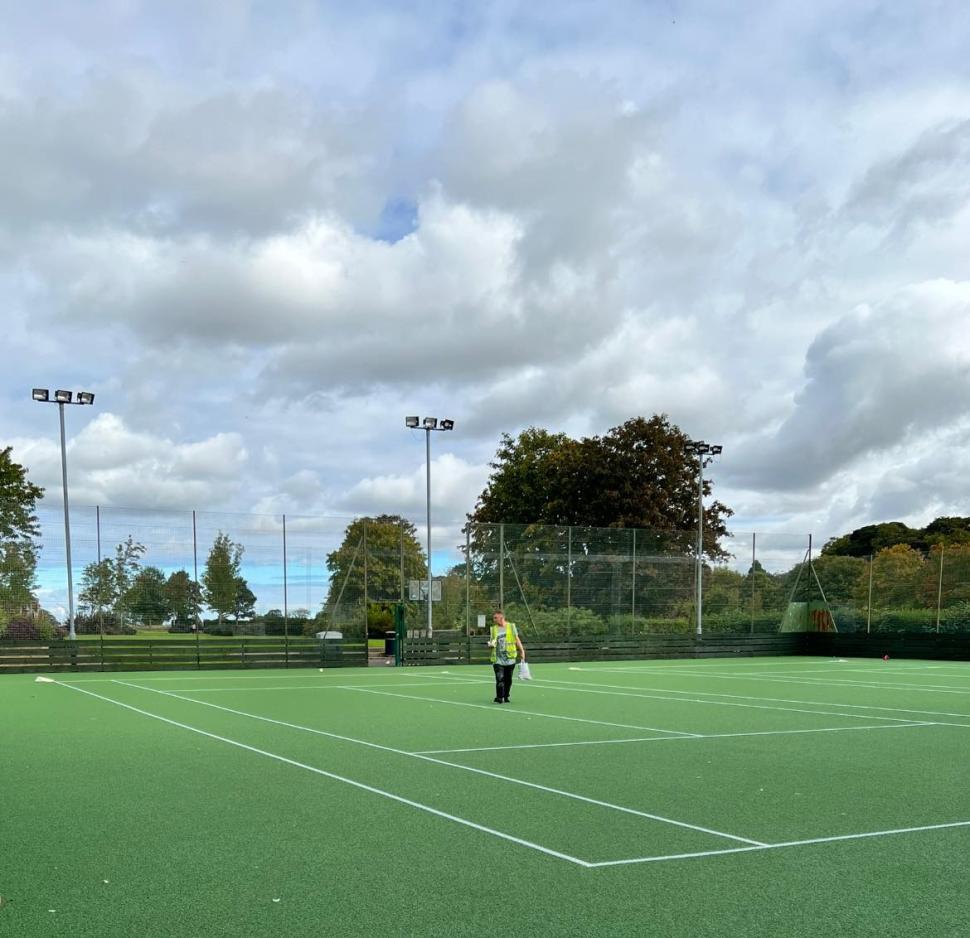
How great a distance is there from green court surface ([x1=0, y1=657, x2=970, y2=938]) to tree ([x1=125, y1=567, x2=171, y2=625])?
1180 cm

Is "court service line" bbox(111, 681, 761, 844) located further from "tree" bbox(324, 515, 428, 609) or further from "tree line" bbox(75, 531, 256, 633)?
"tree" bbox(324, 515, 428, 609)

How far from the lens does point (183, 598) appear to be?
2900cm

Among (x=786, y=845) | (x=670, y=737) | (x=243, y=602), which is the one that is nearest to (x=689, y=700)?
(x=670, y=737)

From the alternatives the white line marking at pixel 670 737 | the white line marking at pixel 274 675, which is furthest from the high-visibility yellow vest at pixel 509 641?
the white line marking at pixel 274 675

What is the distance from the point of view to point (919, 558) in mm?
38094

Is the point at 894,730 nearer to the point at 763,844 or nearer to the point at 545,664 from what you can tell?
the point at 763,844

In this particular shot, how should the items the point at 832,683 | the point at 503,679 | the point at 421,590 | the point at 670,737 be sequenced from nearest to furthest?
the point at 670,737 < the point at 503,679 < the point at 832,683 < the point at 421,590

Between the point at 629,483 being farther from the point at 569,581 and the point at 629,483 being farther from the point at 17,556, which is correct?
the point at 17,556

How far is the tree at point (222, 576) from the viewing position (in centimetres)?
2939

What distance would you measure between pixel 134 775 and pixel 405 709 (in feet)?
23.7

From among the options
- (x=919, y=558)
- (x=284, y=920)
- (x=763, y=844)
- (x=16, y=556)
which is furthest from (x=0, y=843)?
(x=919, y=558)

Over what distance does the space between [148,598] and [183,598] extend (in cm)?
90

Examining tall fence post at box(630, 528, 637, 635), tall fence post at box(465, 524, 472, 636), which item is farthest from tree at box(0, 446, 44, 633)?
tall fence post at box(630, 528, 637, 635)

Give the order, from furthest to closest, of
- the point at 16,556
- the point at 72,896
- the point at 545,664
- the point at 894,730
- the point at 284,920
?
the point at 545,664, the point at 16,556, the point at 894,730, the point at 72,896, the point at 284,920
